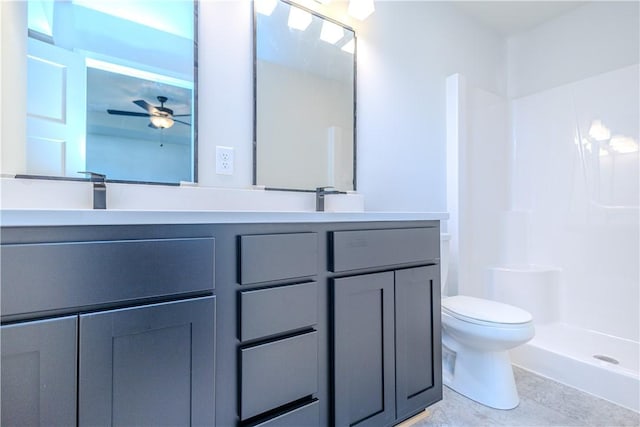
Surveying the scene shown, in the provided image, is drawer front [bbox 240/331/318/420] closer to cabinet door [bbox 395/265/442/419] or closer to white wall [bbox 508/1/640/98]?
cabinet door [bbox 395/265/442/419]

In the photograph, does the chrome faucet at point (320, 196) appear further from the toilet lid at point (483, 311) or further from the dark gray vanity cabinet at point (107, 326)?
the toilet lid at point (483, 311)

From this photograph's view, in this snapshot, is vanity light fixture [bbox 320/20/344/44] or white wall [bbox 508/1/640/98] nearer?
vanity light fixture [bbox 320/20/344/44]

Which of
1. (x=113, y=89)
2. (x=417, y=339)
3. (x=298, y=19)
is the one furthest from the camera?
(x=298, y=19)

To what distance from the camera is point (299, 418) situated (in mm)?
966

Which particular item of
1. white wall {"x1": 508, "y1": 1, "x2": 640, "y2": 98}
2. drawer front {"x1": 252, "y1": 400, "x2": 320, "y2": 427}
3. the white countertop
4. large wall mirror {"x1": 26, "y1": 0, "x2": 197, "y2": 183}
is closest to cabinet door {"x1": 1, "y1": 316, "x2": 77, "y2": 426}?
the white countertop

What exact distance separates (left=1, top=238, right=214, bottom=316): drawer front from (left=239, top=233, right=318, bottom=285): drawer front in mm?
98

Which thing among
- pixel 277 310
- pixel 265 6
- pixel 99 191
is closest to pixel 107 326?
pixel 277 310

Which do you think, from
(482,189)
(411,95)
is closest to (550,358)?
(482,189)

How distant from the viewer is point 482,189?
2.32 metres

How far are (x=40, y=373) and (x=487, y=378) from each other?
1.73 m

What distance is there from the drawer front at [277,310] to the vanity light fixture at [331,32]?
129 cm

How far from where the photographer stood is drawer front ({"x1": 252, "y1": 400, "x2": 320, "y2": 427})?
92cm

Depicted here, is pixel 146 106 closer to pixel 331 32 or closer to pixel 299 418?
pixel 331 32

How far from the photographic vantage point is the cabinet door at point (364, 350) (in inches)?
41.7
